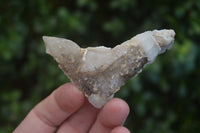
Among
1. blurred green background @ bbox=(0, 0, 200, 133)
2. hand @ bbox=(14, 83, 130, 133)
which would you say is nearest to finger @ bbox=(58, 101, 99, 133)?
hand @ bbox=(14, 83, 130, 133)

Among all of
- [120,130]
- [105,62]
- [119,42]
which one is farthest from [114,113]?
[119,42]

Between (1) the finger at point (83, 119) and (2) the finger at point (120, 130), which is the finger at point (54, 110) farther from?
(2) the finger at point (120, 130)

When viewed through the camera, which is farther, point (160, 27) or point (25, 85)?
point (25, 85)

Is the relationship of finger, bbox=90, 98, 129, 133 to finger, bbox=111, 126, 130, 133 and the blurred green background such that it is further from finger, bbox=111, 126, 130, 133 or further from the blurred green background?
the blurred green background

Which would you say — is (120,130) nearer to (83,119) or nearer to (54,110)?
(83,119)

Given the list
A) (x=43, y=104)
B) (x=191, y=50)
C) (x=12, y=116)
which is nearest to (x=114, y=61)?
(x=43, y=104)

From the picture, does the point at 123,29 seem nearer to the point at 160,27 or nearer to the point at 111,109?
the point at 160,27

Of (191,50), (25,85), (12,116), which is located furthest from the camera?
(25,85)
